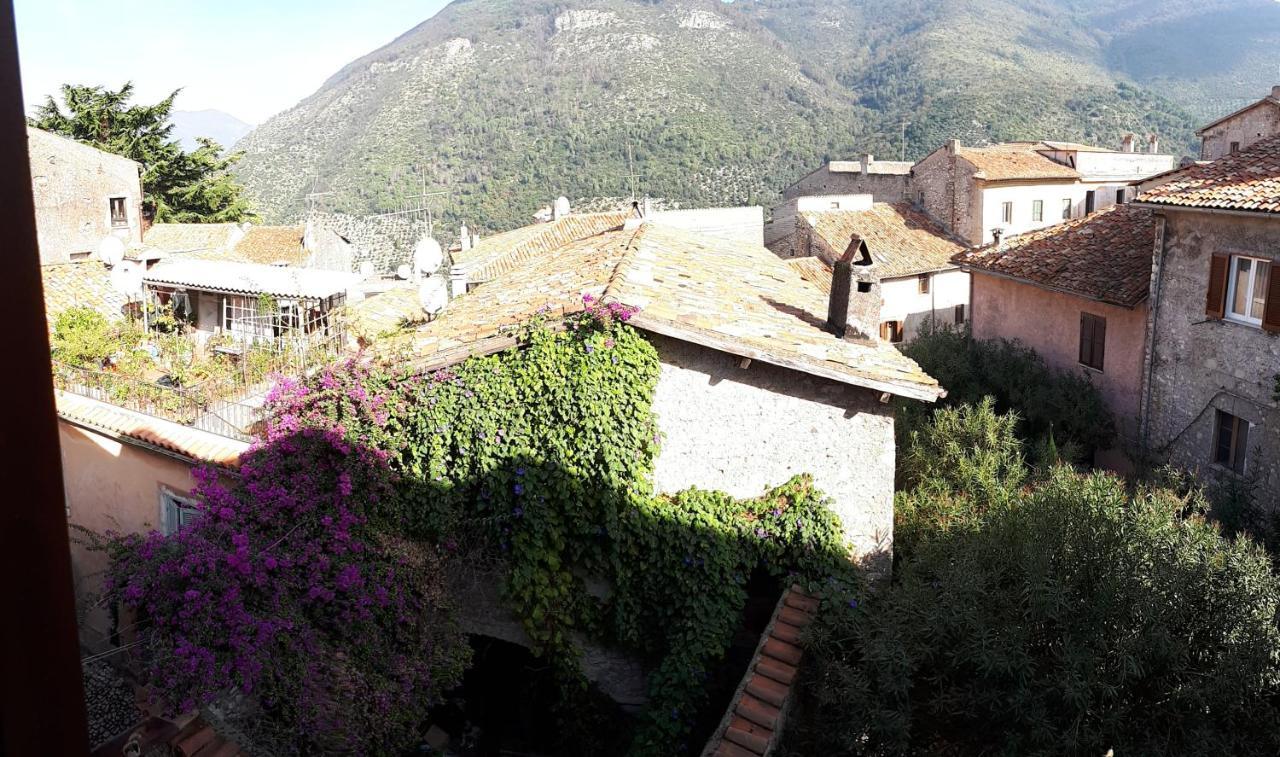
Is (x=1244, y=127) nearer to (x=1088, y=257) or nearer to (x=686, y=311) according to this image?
(x=1088, y=257)

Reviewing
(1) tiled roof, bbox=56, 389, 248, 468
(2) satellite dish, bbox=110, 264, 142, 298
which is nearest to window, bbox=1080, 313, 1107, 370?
(1) tiled roof, bbox=56, 389, 248, 468

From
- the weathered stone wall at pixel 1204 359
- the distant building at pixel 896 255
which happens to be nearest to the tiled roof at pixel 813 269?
the distant building at pixel 896 255

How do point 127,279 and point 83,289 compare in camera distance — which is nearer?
point 127,279

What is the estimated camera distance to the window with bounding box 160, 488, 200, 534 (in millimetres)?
10742

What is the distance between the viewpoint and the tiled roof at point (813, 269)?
96.6ft

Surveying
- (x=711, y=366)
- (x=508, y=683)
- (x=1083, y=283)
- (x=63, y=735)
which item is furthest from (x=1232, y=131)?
(x=63, y=735)

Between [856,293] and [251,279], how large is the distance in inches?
455

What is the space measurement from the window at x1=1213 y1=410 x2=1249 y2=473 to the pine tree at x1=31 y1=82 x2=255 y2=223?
39.5 m

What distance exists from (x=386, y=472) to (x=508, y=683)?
11.3 feet

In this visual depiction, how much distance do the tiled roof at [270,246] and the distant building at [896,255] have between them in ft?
58.6

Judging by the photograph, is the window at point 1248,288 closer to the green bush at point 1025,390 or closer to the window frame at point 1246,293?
the window frame at point 1246,293

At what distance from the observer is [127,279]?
17500 mm

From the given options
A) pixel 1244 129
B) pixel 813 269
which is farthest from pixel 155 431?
pixel 1244 129

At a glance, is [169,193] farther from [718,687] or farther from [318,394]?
[718,687]
